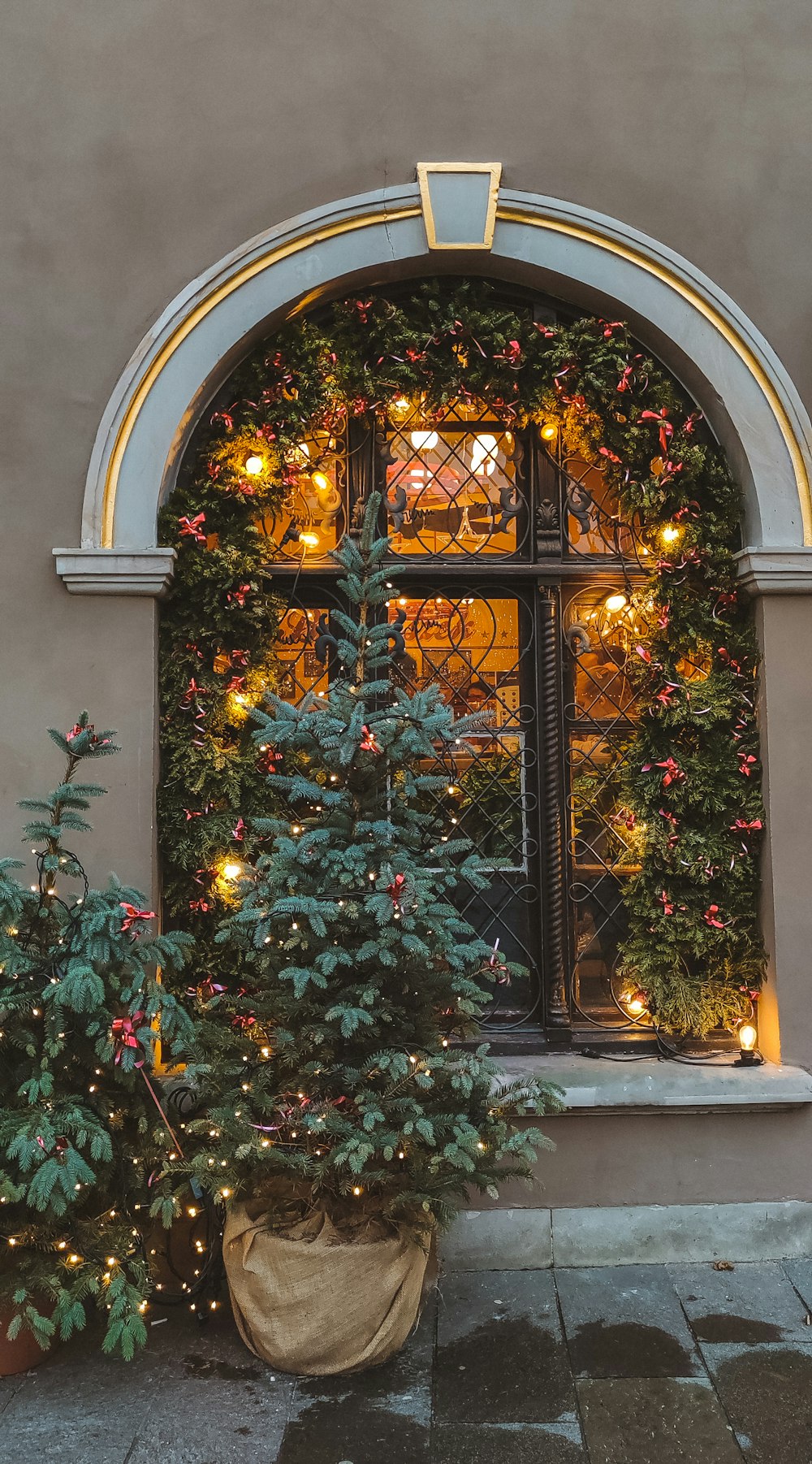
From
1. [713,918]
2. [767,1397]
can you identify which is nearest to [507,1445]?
[767,1397]

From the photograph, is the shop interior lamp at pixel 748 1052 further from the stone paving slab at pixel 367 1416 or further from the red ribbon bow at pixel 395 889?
the red ribbon bow at pixel 395 889

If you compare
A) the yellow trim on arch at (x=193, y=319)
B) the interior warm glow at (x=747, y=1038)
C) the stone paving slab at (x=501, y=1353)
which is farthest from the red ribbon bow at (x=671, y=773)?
the yellow trim on arch at (x=193, y=319)

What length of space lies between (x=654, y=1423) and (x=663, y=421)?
Answer: 3.97 metres

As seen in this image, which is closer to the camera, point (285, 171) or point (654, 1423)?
point (654, 1423)

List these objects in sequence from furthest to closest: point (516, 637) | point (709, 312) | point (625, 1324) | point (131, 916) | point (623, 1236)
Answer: point (516, 637), point (709, 312), point (623, 1236), point (625, 1324), point (131, 916)

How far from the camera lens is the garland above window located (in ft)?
15.0

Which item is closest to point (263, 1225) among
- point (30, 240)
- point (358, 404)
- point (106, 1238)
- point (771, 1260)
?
point (106, 1238)

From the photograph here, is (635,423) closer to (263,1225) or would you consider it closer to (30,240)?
(30,240)

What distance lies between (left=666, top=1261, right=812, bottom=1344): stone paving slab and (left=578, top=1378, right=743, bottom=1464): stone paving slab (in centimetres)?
38

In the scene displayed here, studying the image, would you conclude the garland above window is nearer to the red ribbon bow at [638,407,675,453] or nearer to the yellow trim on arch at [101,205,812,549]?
the red ribbon bow at [638,407,675,453]

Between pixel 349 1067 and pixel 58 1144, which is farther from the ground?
pixel 349 1067

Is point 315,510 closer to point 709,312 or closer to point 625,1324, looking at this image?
point 709,312

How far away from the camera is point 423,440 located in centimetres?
500

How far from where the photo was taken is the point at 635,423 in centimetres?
474
